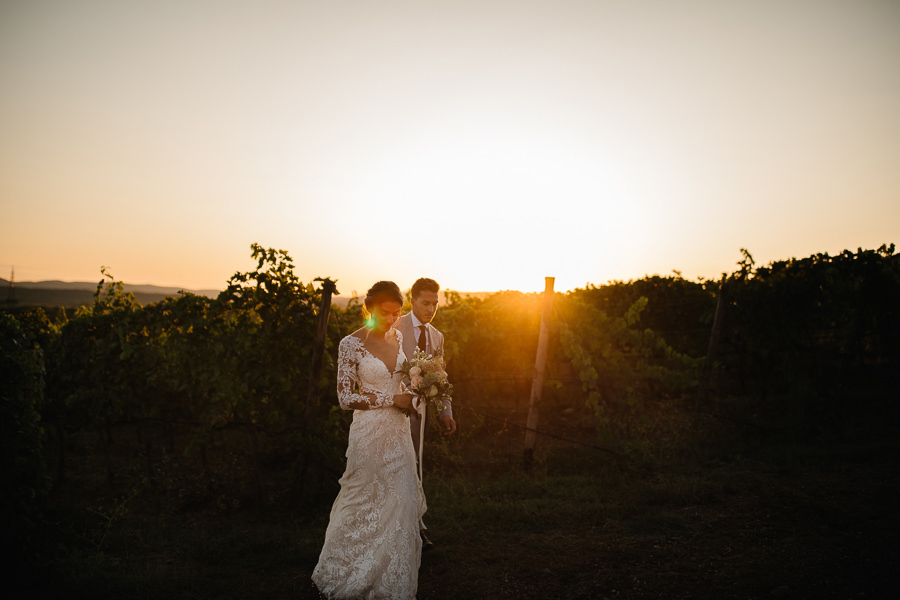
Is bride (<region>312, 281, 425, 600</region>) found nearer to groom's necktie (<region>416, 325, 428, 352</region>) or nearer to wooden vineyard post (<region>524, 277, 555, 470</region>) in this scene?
groom's necktie (<region>416, 325, 428, 352</region>)

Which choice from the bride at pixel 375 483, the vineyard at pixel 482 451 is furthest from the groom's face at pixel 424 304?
the vineyard at pixel 482 451

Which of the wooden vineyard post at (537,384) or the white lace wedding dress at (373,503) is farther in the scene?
the wooden vineyard post at (537,384)

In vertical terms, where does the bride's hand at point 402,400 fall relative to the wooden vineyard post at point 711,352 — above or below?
below

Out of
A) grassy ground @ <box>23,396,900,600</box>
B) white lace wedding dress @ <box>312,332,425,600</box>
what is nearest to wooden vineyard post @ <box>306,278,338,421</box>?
grassy ground @ <box>23,396,900,600</box>

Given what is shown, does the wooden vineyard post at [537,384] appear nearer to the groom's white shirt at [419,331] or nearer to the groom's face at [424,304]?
the groom's white shirt at [419,331]

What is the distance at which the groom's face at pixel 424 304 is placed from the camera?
470cm

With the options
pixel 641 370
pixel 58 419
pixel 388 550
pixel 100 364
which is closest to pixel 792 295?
pixel 641 370

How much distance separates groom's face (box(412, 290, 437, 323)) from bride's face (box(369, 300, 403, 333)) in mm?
679

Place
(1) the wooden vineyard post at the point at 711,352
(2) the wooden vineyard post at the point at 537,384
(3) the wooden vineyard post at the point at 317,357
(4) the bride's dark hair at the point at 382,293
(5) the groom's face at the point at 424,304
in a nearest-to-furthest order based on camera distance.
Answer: (4) the bride's dark hair at the point at 382,293
(5) the groom's face at the point at 424,304
(3) the wooden vineyard post at the point at 317,357
(2) the wooden vineyard post at the point at 537,384
(1) the wooden vineyard post at the point at 711,352

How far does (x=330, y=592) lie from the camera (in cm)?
362

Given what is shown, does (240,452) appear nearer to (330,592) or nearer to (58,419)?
(58,419)

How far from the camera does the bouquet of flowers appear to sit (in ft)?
12.6

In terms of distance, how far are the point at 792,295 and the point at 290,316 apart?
31.5 feet

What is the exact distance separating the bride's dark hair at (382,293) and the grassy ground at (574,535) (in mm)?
2277
